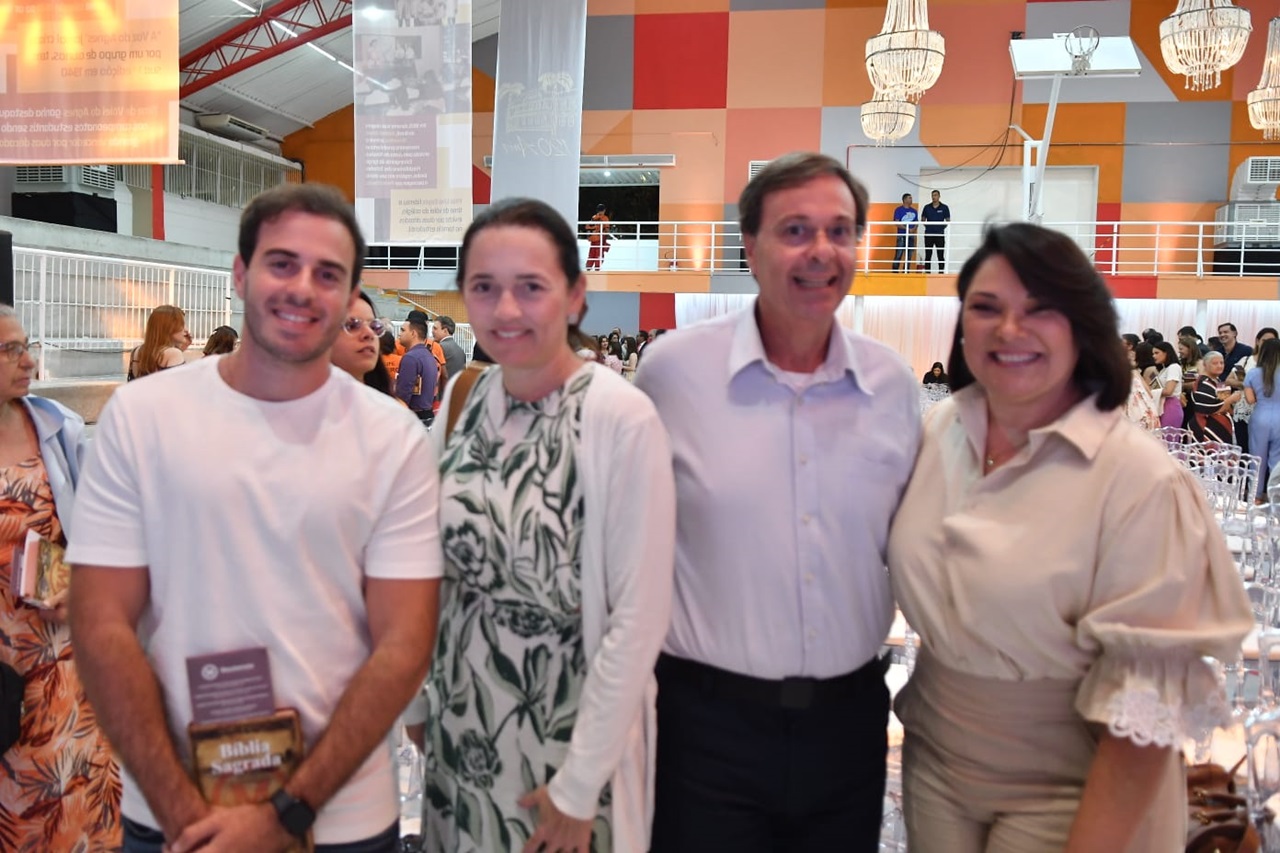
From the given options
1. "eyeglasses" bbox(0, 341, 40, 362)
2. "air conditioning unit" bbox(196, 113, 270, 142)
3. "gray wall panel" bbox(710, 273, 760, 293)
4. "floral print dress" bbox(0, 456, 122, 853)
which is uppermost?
"air conditioning unit" bbox(196, 113, 270, 142)

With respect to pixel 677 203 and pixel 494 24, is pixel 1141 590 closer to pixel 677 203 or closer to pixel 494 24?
pixel 677 203

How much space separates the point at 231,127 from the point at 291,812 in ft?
57.5

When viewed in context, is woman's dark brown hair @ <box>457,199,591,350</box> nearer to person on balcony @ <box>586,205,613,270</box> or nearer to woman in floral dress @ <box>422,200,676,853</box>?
woman in floral dress @ <box>422,200,676,853</box>

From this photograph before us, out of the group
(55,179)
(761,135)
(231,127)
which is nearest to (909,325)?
(761,135)

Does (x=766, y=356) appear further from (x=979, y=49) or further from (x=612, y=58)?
(x=612, y=58)

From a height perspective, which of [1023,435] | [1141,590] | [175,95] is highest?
[175,95]

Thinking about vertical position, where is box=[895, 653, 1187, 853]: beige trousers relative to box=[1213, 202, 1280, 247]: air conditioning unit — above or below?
below

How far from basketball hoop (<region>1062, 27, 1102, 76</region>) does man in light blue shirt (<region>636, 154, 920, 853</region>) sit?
7.12 meters

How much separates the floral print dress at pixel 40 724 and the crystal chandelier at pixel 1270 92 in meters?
10.4

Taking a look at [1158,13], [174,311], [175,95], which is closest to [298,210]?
[174,311]

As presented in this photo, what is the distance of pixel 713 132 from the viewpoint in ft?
55.2

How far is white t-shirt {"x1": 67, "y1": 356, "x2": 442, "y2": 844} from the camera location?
1384mm

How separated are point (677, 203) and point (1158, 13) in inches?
324

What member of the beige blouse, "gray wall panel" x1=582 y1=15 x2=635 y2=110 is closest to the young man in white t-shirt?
the beige blouse
